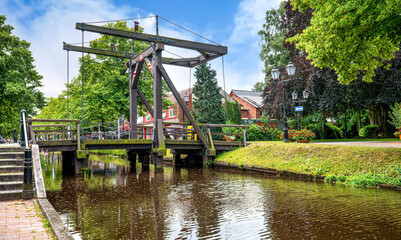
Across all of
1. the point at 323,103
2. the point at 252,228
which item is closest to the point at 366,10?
the point at 252,228

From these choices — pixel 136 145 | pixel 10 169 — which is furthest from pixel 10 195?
pixel 136 145

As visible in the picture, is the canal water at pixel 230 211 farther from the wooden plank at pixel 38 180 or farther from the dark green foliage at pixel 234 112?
the dark green foliage at pixel 234 112

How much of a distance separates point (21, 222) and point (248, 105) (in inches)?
1424

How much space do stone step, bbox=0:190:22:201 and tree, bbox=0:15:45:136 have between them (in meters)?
16.1

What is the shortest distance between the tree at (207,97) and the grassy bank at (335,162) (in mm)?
12366

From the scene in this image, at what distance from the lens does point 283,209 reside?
20.6ft

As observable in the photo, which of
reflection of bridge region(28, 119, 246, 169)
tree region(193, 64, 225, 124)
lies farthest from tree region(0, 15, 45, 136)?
tree region(193, 64, 225, 124)

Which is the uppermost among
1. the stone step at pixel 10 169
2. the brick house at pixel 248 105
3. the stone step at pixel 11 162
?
the brick house at pixel 248 105

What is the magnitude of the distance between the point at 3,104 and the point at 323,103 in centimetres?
2051

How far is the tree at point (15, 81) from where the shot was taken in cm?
2022

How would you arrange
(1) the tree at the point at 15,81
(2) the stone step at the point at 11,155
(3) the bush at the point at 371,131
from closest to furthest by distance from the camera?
(2) the stone step at the point at 11,155 < (1) the tree at the point at 15,81 < (3) the bush at the point at 371,131

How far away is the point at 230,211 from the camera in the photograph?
6230mm

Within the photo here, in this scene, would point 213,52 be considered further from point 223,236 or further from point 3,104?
point 3,104

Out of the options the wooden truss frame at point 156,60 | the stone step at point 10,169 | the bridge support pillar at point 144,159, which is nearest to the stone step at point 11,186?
the stone step at point 10,169
